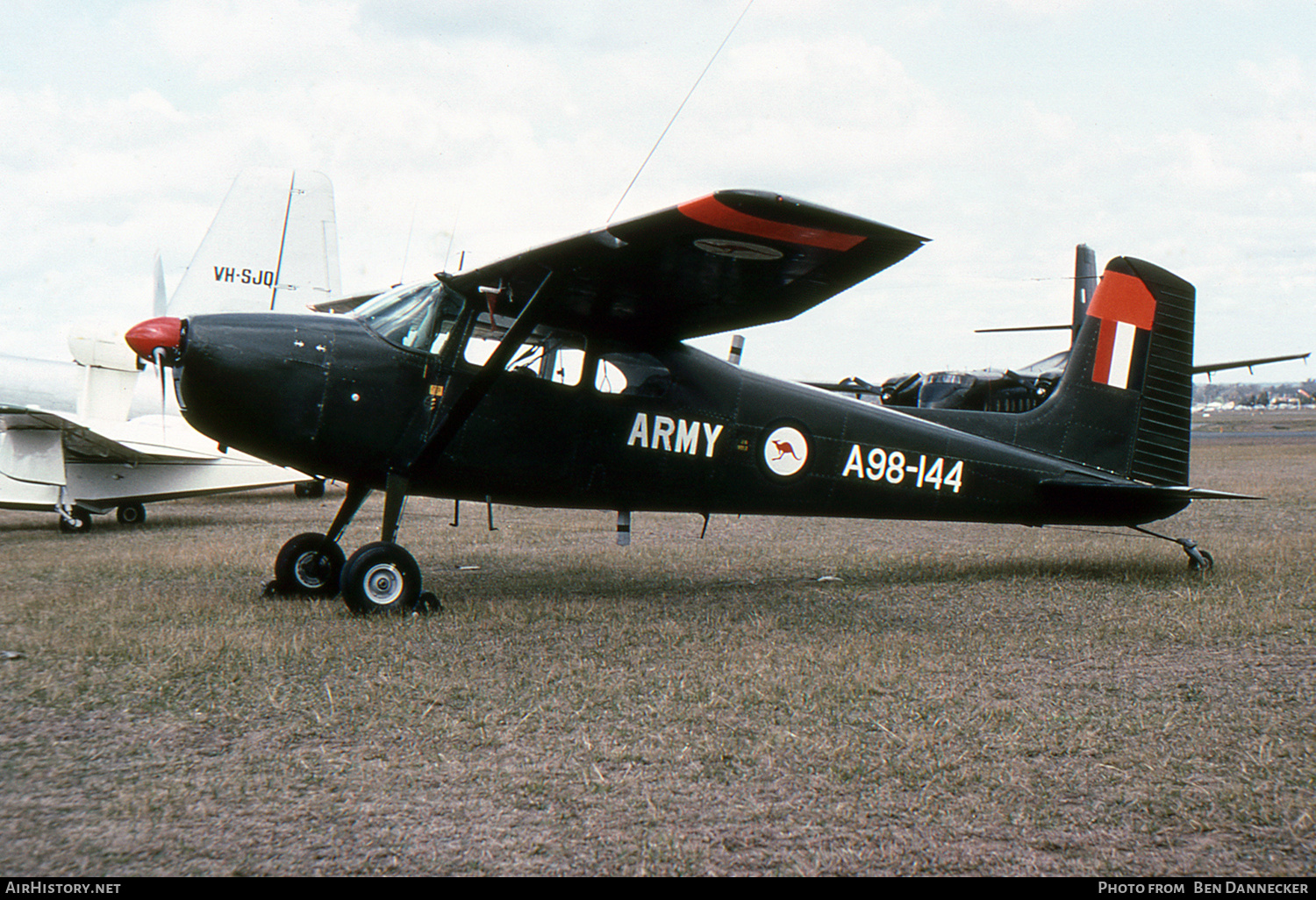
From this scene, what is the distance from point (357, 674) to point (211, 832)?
5.94 ft

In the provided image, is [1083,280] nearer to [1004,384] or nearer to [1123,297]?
[1004,384]

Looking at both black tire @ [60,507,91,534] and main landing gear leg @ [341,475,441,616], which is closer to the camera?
main landing gear leg @ [341,475,441,616]

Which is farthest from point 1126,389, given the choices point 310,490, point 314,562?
point 310,490

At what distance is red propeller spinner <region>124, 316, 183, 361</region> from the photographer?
18.6 feet

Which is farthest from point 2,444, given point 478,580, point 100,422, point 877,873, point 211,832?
point 877,873

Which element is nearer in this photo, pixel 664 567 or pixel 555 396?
pixel 555 396

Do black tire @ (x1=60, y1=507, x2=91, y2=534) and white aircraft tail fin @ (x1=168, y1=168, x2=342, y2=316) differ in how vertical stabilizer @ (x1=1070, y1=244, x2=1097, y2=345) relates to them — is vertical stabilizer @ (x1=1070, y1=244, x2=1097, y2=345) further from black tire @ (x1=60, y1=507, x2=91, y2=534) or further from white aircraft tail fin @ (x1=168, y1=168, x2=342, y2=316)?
black tire @ (x1=60, y1=507, x2=91, y2=534)

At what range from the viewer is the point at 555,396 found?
22.2 feet

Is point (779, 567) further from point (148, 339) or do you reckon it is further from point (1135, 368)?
point (148, 339)

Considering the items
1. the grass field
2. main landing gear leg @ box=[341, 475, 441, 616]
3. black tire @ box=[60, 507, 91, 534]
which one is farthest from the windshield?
black tire @ box=[60, 507, 91, 534]

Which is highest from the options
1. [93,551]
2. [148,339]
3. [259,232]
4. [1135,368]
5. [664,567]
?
[259,232]

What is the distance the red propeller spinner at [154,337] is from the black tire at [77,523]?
26.7 ft

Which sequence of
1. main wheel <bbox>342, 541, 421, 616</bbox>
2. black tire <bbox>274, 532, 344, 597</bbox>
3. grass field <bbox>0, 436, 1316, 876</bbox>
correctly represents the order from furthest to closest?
black tire <bbox>274, 532, 344, 597</bbox> → main wheel <bbox>342, 541, 421, 616</bbox> → grass field <bbox>0, 436, 1316, 876</bbox>

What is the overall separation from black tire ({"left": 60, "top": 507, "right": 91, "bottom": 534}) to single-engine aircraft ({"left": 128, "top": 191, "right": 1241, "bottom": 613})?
7459mm
